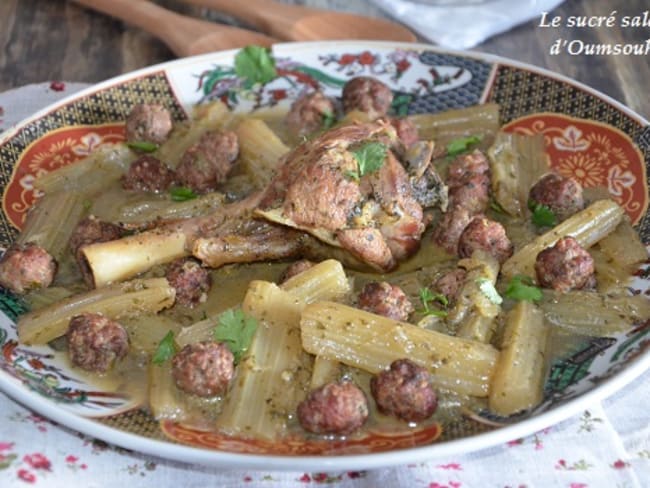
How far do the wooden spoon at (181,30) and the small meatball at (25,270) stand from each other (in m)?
2.68

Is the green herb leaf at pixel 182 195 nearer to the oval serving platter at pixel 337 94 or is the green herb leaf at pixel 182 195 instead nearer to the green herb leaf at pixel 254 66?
the oval serving platter at pixel 337 94

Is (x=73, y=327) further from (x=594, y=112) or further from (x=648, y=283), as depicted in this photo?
(x=594, y=112)

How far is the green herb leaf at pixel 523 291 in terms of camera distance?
442cm

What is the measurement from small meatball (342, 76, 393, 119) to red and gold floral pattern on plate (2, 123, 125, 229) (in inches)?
55.5

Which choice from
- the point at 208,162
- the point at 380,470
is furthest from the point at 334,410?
the point at 208,162

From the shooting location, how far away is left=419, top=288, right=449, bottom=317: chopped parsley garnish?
435 cm

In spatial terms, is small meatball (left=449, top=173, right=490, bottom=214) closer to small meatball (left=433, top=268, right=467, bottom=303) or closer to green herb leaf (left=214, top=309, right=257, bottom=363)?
small meatball (left=433, top=268, right=467, bottom=303)

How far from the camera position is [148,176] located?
5.39 meters

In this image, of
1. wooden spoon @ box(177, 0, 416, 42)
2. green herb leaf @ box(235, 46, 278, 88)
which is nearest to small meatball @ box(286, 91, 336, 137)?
green herb leaf @ box(235, 46, 278, 88)

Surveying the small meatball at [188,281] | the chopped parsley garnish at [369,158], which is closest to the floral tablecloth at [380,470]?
the small meatball at [188,281]

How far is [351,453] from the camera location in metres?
3.69

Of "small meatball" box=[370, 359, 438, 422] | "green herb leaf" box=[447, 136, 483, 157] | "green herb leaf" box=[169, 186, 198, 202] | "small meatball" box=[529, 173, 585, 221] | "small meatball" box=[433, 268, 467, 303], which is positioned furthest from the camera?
"green herb leaf" box=[447, 136, 483, 157]

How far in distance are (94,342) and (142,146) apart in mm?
1772

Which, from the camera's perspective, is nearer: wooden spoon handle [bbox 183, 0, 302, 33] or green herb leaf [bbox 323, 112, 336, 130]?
green herb leaf [bbox 323, 112, 336, 130]
